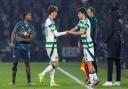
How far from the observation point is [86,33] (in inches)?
719

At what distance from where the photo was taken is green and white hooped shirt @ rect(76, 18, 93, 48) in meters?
18.2

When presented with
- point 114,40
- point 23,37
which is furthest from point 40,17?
point 23,37

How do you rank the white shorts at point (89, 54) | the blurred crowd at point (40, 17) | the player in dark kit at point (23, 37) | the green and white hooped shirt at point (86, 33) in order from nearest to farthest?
the green and white hooped shirt at point (86, 33), the white shorts at point (89, 54), the player in dark kit at point (23, 37), the blurred crowd at point (40, 17)

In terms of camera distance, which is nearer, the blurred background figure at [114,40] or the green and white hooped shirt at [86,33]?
the green and white hooped shirt at [86,33]

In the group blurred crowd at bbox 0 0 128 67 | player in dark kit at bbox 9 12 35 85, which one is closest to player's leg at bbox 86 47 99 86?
player in dark kit at bbox 9 12 35 85

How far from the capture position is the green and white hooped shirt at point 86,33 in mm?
18156

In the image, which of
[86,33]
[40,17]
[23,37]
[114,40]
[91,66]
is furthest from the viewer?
[40,17]

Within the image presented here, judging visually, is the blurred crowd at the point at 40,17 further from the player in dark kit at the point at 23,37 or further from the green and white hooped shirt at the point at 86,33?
the green and white hooped shirt at the point at 86,33

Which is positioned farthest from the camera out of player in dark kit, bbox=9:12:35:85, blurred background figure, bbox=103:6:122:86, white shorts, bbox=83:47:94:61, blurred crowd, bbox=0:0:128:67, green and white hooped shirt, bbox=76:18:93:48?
blurred crowd, bbox=0:0:128:67

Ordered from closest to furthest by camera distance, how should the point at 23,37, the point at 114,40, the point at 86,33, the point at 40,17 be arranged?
the point at 86,33, the point at 23,37, the point at 114,40, the point at 40,17

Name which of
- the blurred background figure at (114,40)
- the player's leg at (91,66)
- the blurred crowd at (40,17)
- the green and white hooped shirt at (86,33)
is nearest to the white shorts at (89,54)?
the player's leg at (91,66)

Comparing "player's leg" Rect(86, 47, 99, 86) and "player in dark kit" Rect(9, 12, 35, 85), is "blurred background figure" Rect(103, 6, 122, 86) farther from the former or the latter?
"player in dark kit" Rect(9, 12, 35, 85)

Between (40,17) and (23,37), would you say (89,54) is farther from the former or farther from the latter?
(40,17)

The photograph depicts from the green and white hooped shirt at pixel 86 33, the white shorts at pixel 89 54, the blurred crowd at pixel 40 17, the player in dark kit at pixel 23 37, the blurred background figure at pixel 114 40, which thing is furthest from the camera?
the blurred crowd at pixel 40 17
